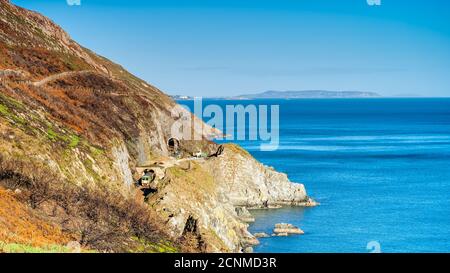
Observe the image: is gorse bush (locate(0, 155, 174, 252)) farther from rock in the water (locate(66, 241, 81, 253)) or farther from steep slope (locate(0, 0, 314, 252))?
rock in the water (locate(66, 241, 81, 253))

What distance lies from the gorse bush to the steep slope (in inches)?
4.0

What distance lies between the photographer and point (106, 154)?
4819 centimetres

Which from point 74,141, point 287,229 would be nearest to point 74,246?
point 74,141

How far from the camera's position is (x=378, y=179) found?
4424 inches

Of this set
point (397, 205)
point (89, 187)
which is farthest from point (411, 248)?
point (89, 187)

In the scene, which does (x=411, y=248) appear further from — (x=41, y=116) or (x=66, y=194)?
(x=66, y=194)

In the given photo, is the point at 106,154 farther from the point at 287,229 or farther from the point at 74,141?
the point at 287,229

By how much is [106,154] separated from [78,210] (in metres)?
18.5

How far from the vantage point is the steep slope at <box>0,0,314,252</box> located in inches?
1352

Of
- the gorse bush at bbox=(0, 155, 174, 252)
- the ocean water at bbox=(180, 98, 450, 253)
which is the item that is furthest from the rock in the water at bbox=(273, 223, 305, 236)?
the gorse bush at bbox=(0, 155, 174, 252)

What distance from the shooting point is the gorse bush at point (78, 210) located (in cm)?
2695
